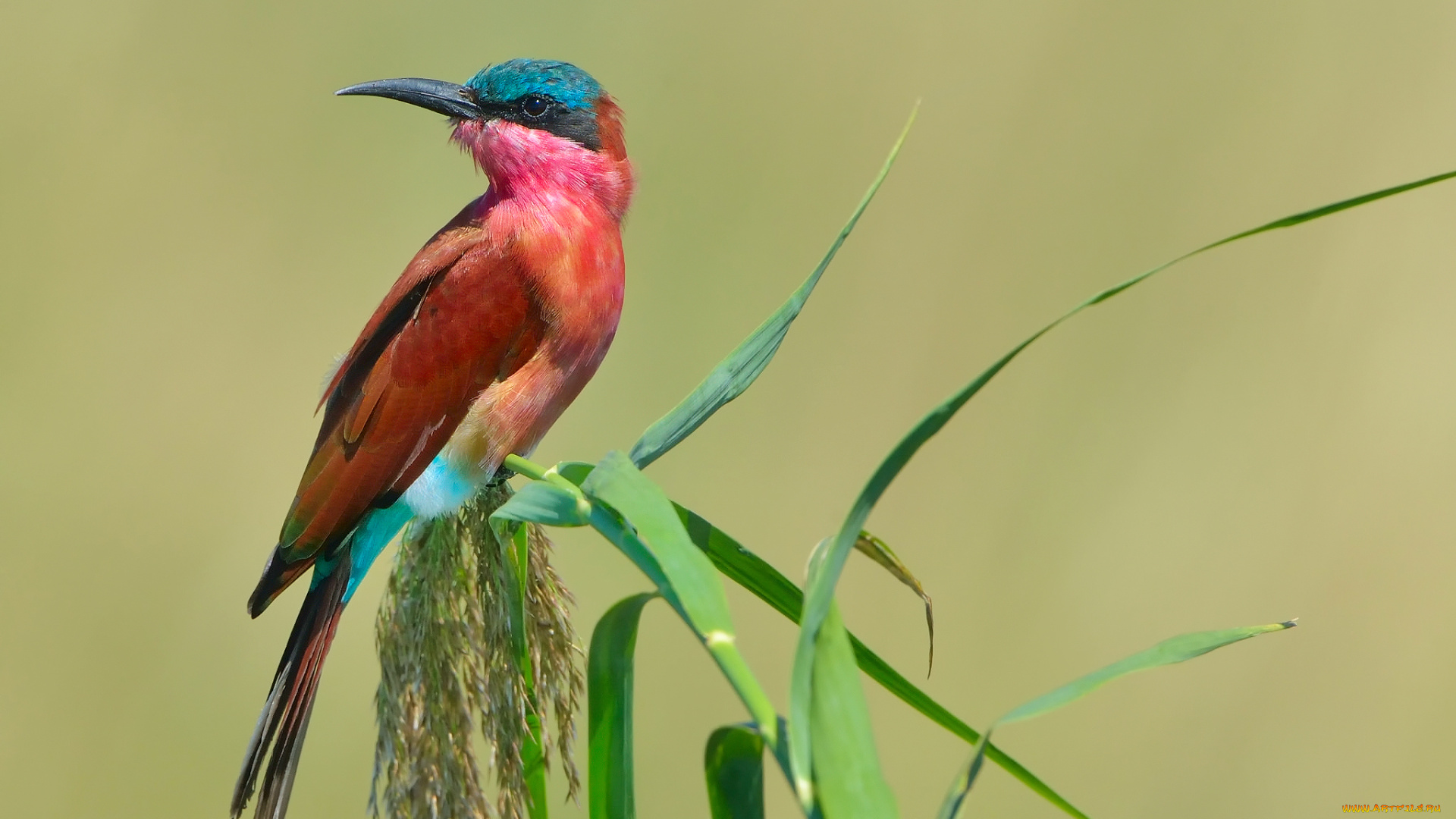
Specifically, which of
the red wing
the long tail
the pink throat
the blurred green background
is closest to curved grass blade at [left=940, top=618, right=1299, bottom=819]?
the long tail

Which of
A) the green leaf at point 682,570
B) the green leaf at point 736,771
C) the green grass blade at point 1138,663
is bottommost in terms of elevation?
the green leaf at point 736,771

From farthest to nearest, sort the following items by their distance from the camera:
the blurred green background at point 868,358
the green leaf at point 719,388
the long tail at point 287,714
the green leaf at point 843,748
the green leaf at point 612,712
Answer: the blurred green background at point 868,358
the long tail at point 287,714
the green leaf at point 719,388
the green leaf at point 612,712
the green leaf at point 843,748

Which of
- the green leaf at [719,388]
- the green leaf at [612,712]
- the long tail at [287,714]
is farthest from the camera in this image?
the long tail at [287,714]

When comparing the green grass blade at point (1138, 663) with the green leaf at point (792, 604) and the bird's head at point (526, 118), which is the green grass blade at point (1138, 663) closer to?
the green leaf at point (792, 604)

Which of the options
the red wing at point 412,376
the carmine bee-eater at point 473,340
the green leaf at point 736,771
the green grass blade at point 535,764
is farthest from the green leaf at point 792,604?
the red wing at point 412,376

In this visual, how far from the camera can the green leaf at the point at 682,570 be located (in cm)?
67

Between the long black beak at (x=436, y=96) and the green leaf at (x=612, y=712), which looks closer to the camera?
the green leaf at (x=612, y=712)

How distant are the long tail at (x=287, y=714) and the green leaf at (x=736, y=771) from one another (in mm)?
875

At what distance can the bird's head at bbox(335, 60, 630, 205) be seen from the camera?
1990mm

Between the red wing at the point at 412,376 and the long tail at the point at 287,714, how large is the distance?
0.09 metres

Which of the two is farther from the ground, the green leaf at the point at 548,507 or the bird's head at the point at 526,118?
the bird's head at the point at 526,118

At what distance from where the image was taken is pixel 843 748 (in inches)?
25.1

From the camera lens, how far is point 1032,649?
304 centimetres

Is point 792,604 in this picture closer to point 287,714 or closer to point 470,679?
point 470,679
